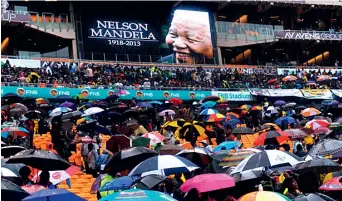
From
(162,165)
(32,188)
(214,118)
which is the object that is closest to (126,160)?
(162,165)

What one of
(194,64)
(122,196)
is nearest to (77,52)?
(194,64)

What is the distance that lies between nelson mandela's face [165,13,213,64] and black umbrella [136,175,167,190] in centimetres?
3359

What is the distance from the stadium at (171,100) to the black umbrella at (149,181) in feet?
0.06

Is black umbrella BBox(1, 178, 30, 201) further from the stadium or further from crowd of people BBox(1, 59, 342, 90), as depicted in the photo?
crowd of people BBox(1, 59, 342, 90)

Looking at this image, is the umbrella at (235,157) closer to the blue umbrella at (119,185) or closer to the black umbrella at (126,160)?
the black umbrella at (126,160)

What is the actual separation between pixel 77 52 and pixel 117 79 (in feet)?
30.1

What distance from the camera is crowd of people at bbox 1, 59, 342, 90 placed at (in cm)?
3042

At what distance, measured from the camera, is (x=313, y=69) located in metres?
43.6

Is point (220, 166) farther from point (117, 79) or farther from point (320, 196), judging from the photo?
point (117, 79)

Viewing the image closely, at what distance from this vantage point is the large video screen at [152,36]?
41.3m

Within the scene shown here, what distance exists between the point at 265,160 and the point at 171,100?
18324 mm

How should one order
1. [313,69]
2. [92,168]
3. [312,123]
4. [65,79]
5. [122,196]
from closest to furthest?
[122,196] < [92,168] < [312,123] < [65,79] < [313,69]

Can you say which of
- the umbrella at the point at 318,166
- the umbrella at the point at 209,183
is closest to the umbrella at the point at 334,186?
the umbrella at the point at 318,166

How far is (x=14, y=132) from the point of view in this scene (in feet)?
49.3
